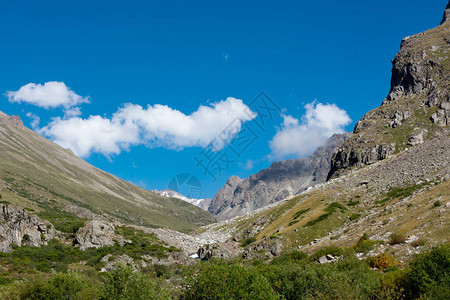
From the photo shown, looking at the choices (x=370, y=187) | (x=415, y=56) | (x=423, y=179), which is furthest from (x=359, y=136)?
(x=423, y=179)

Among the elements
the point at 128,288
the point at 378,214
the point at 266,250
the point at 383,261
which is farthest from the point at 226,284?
the point at 378,214

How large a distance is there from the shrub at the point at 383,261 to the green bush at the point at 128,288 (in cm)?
2259

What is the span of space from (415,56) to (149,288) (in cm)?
20455

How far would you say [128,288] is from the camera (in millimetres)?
31344

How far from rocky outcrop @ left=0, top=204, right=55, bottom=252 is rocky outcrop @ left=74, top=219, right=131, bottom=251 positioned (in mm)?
8992

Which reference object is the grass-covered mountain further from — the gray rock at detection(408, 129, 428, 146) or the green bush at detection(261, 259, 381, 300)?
the green bush at detection(261, 259, 381, 300)

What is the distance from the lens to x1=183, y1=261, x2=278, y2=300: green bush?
2686 cm

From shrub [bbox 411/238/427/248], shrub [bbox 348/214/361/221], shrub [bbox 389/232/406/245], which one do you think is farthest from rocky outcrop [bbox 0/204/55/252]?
shrub [bbox 411/238/427/248]

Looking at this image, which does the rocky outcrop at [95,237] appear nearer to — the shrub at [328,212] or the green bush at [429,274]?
the shrub at [328,212]

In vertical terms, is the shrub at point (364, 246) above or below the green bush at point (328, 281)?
above

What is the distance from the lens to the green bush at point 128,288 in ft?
97.9

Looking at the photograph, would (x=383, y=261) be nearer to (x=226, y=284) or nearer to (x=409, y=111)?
(x=226, y=284)

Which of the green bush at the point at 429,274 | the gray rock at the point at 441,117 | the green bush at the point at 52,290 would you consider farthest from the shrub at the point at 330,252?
the gray rock at the point at 441,117

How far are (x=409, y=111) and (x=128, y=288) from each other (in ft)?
545
